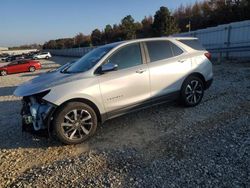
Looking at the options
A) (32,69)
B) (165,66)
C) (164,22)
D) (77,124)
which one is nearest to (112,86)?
(77,124)

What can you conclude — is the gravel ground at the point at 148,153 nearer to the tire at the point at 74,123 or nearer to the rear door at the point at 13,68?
the tire at the point at 74,123

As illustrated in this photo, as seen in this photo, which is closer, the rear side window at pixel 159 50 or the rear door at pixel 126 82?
the rear door at pixel 126 82

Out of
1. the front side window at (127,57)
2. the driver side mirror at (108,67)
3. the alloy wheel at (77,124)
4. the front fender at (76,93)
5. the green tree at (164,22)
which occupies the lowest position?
the alloy wheel at (77,124)

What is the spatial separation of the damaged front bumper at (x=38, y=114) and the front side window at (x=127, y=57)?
151cm

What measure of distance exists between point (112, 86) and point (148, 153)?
150cm

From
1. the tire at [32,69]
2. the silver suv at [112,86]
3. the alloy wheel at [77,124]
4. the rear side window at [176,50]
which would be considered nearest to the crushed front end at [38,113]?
the silver suv at [112,86]

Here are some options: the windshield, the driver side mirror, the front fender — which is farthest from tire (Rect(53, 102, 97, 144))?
the windshield

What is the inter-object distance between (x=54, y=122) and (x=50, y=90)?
57 centimetres

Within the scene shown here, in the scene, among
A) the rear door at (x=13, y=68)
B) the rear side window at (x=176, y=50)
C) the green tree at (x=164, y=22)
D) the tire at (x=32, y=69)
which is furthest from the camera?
the green tree at (x=164, y=22)

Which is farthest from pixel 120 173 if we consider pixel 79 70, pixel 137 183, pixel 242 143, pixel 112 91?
pixel 79 70

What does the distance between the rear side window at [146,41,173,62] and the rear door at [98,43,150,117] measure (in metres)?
0.26

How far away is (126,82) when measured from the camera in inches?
208

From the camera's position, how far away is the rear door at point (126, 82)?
5.14 metres

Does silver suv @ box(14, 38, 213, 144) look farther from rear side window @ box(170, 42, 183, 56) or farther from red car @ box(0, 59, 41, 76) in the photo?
red car @ box(0, 59, 41, 76)
